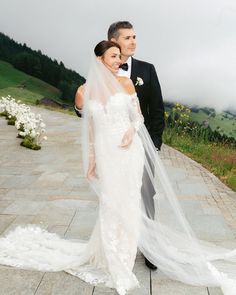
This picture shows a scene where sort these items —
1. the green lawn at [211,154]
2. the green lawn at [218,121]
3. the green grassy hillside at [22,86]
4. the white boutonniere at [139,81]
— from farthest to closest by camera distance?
Answer: the green grassy hillside at [22,86] < the green lawn at [218,121] < the green lawn at [211,154] < the white boutonniere at [139,81]

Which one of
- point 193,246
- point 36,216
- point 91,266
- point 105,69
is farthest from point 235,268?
point 36,216

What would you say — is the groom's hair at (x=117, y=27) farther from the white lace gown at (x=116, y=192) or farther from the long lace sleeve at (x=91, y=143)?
the long lace sleeve at (x=91, y=143)

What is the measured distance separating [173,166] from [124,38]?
7.09 m

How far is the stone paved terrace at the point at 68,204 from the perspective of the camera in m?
4.67

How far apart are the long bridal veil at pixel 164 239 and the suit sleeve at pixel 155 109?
31 cm

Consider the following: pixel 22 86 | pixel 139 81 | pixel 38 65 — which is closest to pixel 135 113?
pixel 139 81

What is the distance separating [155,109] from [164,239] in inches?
53.5

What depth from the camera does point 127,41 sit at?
15.1 feet

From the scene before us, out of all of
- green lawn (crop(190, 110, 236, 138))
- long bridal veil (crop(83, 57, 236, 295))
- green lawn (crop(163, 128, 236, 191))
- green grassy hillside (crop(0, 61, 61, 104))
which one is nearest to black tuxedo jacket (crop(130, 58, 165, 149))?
long bridal veil (crop(83, 57, 236, 295))

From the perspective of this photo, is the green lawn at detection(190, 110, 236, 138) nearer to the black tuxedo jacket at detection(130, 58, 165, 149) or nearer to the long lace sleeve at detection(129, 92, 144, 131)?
the black tuxedo jacket at detection(130, 58, 165, 149)

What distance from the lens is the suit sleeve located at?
504 centimetres

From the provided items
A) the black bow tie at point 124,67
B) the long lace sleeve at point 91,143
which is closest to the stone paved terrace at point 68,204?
the long lace sleeve at point 91,143

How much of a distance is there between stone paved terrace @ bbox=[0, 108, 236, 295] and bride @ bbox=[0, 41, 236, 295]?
6.4 inches

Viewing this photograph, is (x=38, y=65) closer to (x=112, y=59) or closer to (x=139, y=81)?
(x=139, y=81)
